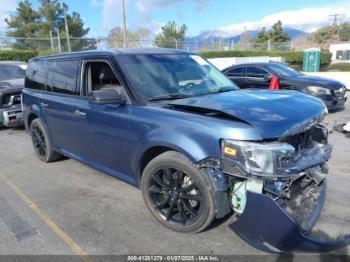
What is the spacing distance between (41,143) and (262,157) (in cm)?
421

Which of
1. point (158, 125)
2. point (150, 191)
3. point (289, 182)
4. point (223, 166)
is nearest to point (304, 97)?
point (289, 182)

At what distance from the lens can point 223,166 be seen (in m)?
2.71

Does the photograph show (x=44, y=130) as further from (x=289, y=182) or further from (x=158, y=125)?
(x=289, y=182)

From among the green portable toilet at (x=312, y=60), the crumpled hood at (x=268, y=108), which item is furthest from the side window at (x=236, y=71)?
the green portable toilet at (x=312, y=60)

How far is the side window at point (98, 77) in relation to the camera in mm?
3926

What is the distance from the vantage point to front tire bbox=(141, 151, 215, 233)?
287 centimetres

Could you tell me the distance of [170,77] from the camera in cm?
379

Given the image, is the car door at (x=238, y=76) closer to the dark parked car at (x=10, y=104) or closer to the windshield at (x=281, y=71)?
the windshield at (x=281, y=71)

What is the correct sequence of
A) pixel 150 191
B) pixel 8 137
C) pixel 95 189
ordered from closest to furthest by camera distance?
pixel 150 191
pixel 95 189
pixel 8 137

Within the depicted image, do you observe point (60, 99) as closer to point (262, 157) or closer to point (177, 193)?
point (177, 193)

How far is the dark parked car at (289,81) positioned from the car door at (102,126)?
6.95 m

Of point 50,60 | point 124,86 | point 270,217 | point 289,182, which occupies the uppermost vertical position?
point 50,60

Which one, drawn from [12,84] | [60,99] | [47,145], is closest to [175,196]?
[60,99]

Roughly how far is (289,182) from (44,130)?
13.2ft
